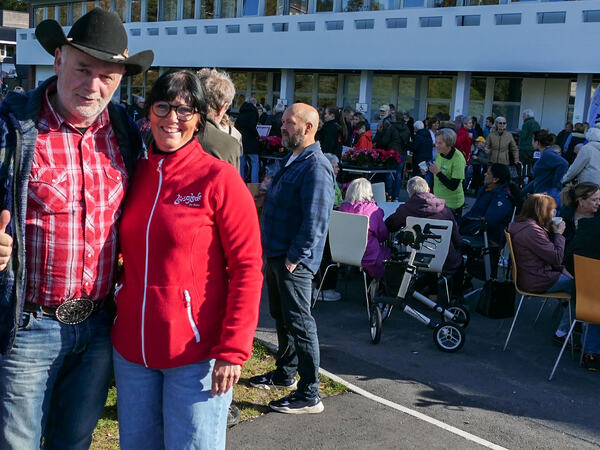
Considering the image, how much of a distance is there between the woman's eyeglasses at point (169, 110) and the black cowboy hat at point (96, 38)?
188 mm

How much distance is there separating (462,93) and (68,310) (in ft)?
82.2

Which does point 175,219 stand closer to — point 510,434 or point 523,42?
point 510,434

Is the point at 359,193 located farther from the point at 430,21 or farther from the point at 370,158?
the point at 430,21

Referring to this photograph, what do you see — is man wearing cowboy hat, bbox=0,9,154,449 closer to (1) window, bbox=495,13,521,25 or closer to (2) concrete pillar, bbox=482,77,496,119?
(1) window, bbox=495,13,521,25

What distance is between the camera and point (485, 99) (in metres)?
27.5

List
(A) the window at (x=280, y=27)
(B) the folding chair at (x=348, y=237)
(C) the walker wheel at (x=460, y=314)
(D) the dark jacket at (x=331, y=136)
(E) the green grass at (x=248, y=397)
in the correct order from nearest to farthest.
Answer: (E) the green grass at (x=248, y=397)
(C) the walker wheel at (x=460, y=314)
(B) the folding chair at (x=348, y=237)
(D) the dark jacket at (x=331, y=136)
(A) the window at (x=280, y=27)

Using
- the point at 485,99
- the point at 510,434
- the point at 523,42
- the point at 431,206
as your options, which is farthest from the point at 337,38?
the point at 510,434

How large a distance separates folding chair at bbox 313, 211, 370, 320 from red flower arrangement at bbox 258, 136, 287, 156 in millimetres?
7019

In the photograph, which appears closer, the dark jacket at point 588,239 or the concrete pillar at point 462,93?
the dark jacket at point 588,239

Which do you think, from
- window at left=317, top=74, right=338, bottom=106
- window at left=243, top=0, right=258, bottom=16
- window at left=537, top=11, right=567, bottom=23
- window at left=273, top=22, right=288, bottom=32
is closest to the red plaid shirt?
window at left=537, top=11, right=567, bottom=23

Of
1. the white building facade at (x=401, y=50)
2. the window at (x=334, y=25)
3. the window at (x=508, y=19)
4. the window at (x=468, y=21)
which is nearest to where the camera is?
the white building facade at (x=401, y=50)

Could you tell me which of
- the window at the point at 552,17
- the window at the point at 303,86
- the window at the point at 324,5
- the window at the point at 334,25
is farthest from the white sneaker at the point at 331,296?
the window at the point at 303,86

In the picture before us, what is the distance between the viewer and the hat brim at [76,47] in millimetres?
2377

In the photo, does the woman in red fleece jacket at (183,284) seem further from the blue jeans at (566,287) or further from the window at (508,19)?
the window at (508,19)
